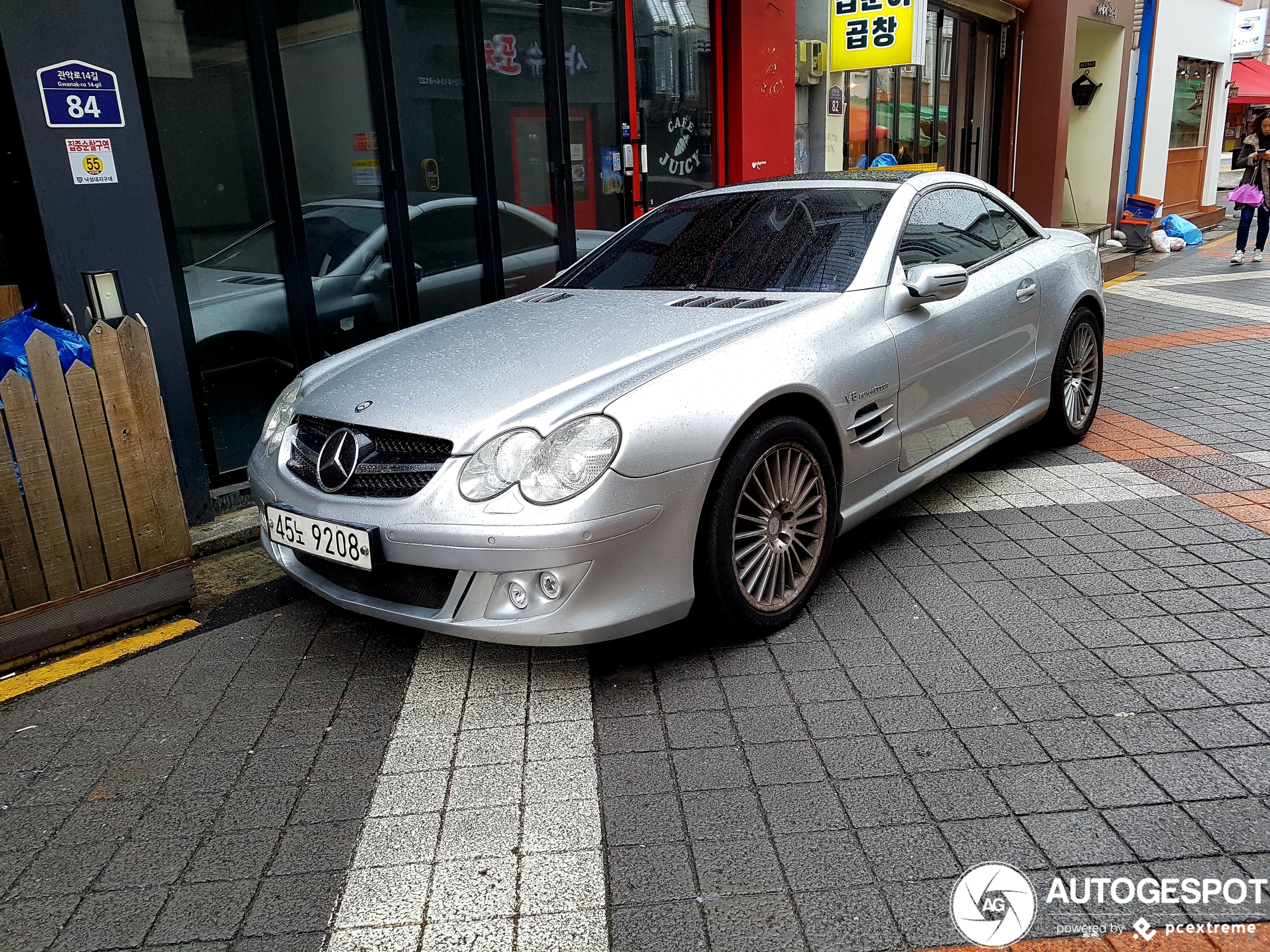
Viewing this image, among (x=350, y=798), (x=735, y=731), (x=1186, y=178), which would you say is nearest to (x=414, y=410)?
(x=350, y=798)

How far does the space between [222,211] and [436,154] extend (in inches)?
63.3

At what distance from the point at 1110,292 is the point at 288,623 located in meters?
10.3

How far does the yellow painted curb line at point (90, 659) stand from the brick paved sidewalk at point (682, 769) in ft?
0.37

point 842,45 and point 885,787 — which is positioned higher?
point 842,45

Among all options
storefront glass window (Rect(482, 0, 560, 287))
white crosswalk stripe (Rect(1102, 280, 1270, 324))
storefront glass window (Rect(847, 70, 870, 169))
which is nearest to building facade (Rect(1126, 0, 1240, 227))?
white crosswalk stripe (Rect(1102, 280, 1270, 324))

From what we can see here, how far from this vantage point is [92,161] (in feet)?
14.1

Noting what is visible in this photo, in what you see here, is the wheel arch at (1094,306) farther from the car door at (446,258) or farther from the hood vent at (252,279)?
the hood vent at (252,279)

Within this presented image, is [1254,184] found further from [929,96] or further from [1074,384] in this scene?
[1074,384]

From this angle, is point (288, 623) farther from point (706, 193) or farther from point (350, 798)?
point (706, 193)

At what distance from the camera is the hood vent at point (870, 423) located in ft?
12.0

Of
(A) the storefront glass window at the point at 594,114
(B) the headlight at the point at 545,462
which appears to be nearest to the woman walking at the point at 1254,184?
(A) the storefront glass window at the point at 594,114

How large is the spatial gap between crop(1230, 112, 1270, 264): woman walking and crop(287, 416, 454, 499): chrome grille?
508 inches

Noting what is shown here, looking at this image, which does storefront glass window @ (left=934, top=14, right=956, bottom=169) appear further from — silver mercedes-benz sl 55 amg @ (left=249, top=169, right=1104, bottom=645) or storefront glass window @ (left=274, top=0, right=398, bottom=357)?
silver mercedes-benz sl 55 amg @ (left=249, top=169, right=1104, bottom=645)

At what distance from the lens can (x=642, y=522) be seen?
291 cm
